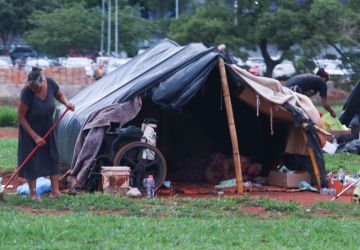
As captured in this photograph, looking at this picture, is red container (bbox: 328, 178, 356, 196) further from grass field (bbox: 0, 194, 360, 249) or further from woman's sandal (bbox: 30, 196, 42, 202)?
woman's sandal (bbox: 30, 196, 42, 202)

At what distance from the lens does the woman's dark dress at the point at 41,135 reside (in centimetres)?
1204

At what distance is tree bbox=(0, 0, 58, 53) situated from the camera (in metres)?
52.2

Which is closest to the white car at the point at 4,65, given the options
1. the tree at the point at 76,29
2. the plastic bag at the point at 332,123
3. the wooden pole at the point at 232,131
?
the tree at the point at 76,29

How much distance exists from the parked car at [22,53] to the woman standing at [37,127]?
4567cm

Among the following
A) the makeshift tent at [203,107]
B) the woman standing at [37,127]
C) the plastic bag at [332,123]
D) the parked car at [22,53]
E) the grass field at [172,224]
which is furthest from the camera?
the parked car at [22,53]

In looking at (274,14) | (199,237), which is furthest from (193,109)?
(274,14)

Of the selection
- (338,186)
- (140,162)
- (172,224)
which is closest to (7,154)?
(140,162)

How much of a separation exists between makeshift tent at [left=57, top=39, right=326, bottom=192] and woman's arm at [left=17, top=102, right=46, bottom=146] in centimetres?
151

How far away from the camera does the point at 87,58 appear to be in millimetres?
52156

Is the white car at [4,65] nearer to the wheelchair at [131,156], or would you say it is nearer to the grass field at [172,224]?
the wheelchair at [131,156]

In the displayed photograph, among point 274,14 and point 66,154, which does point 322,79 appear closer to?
point 66,154

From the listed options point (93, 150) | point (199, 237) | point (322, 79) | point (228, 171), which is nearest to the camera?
point (199, 237)

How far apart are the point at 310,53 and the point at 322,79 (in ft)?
72.6

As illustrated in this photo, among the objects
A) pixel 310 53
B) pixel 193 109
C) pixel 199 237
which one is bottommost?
pixel 199 237
